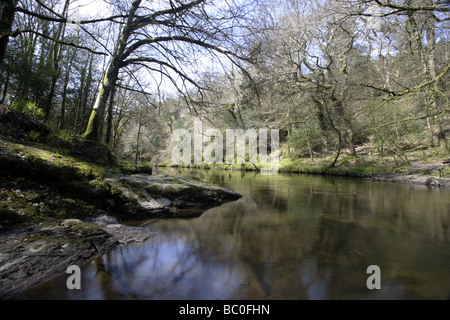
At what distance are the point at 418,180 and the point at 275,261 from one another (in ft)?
32.9

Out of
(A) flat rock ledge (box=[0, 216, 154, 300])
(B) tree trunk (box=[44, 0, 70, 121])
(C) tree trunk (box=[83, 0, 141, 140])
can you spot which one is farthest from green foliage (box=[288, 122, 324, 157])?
(A) flat rock ledge (box=[0, 216, 154, 300])

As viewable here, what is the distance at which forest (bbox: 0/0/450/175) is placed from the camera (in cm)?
425

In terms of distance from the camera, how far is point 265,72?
14.1 feet

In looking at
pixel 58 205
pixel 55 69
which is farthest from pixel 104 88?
pixel 55 69

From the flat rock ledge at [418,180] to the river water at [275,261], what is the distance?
19.0 ft

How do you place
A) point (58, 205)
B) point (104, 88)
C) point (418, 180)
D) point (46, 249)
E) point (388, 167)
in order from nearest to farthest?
point (46, 249)
point (58, 205)
point (104, 88)
point (418, 180)
point (388, 167)

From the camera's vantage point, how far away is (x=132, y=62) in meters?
6.47

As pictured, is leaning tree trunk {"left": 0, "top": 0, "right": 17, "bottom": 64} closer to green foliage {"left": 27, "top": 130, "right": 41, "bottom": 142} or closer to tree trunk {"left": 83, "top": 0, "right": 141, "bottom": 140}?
green foliage {"left": 27, "top": 130, "right": 41, "bottom": 142}

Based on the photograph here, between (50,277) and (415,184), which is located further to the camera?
(415,184)

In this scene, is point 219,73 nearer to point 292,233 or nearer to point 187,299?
point 292,233

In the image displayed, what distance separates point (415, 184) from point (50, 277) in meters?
11.5

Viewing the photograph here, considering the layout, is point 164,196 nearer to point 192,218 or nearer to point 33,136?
point 192,218
